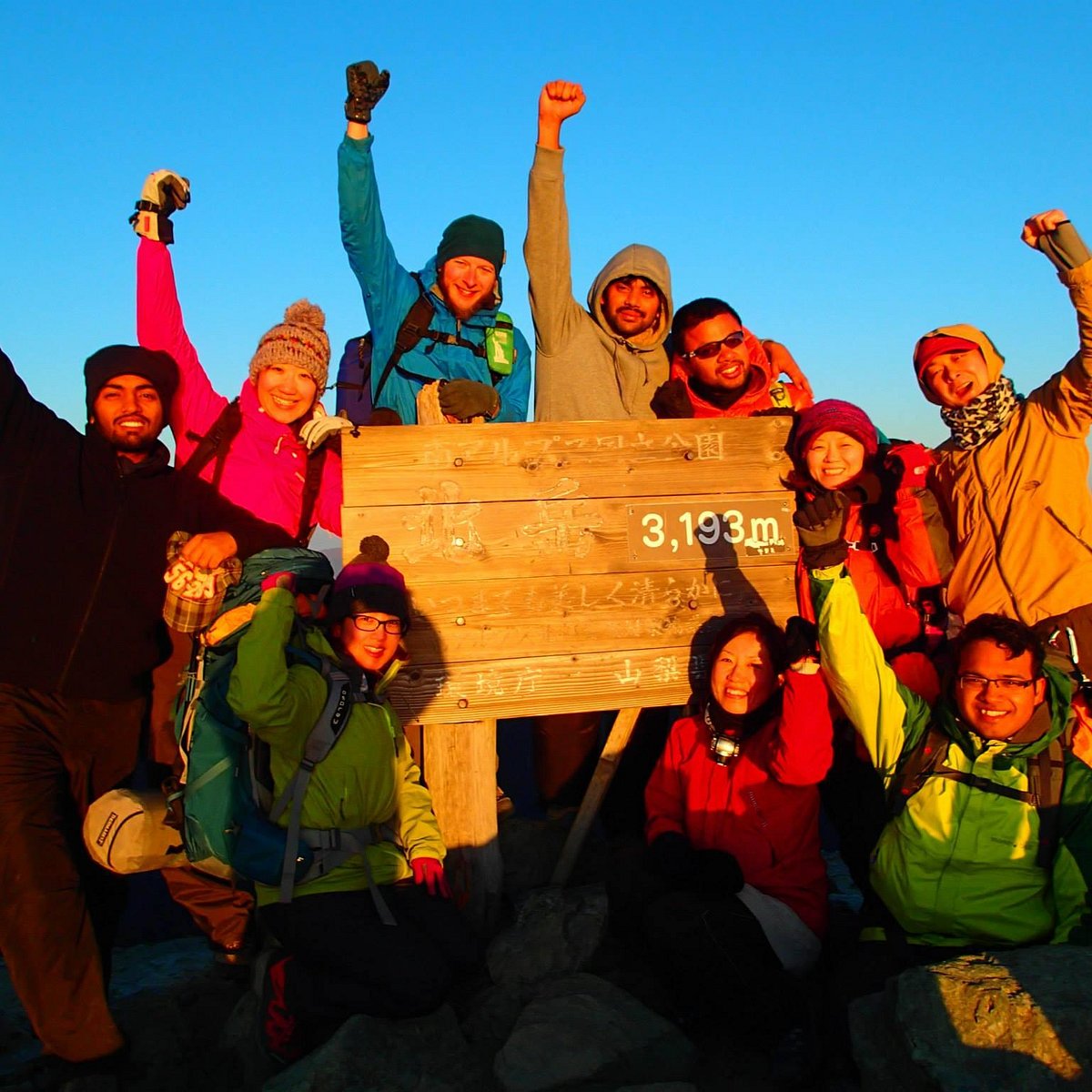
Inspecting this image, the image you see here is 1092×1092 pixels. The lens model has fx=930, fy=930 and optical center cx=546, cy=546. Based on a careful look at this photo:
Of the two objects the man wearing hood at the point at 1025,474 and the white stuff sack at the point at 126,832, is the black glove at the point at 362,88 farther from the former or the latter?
the white stuff sack at the point at 126,832

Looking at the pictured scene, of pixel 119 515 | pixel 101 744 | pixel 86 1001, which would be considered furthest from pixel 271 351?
pixel 86 1001

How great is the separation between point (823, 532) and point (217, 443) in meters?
2.88

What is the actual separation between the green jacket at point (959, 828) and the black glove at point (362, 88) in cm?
317

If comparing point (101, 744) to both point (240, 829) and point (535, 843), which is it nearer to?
point (240, 829)

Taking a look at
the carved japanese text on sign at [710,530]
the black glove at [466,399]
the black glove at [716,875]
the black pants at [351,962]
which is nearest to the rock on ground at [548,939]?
the black pants at [351,962]

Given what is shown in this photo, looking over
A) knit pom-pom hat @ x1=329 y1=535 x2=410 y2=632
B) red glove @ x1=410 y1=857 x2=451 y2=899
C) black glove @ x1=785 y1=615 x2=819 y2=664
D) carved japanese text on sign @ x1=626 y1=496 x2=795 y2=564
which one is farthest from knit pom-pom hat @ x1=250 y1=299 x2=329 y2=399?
black glove @ x1=785 y1=615 x2=819 y2=664

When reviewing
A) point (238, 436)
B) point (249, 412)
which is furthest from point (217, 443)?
point (249, 412)

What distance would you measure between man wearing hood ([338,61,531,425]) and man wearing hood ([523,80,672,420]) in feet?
0.67

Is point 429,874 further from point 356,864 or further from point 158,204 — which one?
point 158,204

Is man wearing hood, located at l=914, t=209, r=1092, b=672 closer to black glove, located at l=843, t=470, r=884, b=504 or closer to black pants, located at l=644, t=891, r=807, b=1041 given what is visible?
black glove, located at l=843, t=470, r=884, b=504

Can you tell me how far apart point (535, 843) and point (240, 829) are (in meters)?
2.18

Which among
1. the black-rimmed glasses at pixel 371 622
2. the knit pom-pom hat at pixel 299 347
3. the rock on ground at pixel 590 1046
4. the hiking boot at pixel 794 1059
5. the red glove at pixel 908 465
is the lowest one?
the hiking boot at pixel 794 1059

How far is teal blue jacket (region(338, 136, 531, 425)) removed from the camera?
4812mm

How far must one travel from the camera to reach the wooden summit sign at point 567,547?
4.39 meters
